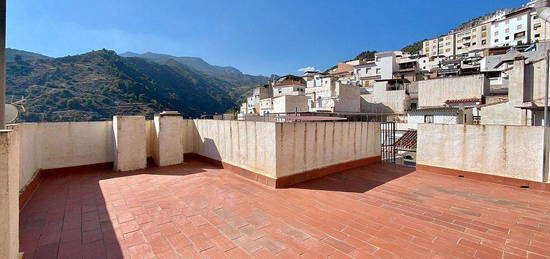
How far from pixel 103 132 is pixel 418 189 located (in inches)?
341

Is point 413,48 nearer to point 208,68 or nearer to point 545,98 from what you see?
point 545,98

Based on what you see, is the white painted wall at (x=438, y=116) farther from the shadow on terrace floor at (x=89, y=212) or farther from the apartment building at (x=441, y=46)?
the apartment building at (x=441, y=46)

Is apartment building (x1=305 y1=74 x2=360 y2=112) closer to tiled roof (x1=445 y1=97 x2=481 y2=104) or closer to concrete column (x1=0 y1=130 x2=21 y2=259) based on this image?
tiled roof (x1=445 y1=97 x2=481 y2=104)

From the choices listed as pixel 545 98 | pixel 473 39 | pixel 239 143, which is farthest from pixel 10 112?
pixel 473 39

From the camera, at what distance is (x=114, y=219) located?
11.8 ft

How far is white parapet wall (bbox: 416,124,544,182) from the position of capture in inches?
193

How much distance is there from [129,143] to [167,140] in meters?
1.04

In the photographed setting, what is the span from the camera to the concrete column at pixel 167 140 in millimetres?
7383

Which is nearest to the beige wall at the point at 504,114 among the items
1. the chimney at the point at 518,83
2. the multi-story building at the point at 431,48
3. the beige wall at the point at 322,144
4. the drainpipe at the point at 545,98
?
the chimney at the point at 518,83

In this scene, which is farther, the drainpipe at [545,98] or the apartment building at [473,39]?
the apartment building at [473,39]

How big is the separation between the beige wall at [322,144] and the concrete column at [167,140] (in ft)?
13.9

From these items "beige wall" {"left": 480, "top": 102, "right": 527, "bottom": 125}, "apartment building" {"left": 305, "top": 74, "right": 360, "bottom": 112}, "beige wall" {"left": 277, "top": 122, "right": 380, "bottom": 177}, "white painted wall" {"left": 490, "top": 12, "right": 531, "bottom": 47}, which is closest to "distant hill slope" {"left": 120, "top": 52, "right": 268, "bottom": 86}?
"white painted wall" {"left": 490, "top": 12, "right": 531, "bottom": 47}

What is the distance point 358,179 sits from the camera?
5703mm

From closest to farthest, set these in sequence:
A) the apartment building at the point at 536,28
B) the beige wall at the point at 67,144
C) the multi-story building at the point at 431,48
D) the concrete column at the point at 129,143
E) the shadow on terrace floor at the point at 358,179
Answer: the shadow on terrace floor at the point at 358,179
the beige wall at the point at 67,144
the concrete column at the point at 129,143
the apartment building at the point at 536,28
the multi-story building at the point at 431,48
